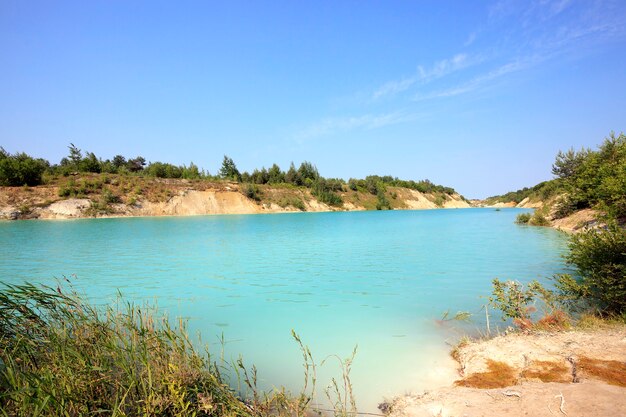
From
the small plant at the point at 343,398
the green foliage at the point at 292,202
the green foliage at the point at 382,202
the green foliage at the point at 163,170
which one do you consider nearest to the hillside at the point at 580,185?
the small plant at the point at 343,398

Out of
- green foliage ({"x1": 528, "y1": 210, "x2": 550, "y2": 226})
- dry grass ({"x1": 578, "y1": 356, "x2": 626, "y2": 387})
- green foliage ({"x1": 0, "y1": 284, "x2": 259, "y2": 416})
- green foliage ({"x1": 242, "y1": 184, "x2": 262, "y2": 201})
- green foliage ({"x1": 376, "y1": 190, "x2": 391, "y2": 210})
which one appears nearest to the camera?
green foliage ({"x1": 0, "y1": 284, "x2": 259, "y2": 416})

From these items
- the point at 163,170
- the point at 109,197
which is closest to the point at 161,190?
the point at 109,197

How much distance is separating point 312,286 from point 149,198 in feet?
169

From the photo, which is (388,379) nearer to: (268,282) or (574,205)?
(268,282)

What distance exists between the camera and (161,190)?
A: 57.1m

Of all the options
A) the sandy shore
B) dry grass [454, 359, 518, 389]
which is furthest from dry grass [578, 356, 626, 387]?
dry grass [454, 359, 518, 389]

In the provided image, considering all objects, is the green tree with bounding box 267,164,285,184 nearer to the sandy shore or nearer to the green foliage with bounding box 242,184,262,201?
the green foliage with bounding box 242,184,262,201

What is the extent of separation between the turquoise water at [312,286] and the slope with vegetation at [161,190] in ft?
99.3

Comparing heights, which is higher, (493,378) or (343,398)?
(493,378)

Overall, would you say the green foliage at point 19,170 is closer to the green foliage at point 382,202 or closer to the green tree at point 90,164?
the green tree at point 90,164

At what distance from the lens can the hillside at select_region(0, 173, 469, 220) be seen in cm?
4443

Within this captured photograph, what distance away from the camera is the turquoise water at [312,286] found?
5.85 metres

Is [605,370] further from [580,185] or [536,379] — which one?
[580,185]

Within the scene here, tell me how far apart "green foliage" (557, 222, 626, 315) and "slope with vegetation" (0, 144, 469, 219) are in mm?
54381
